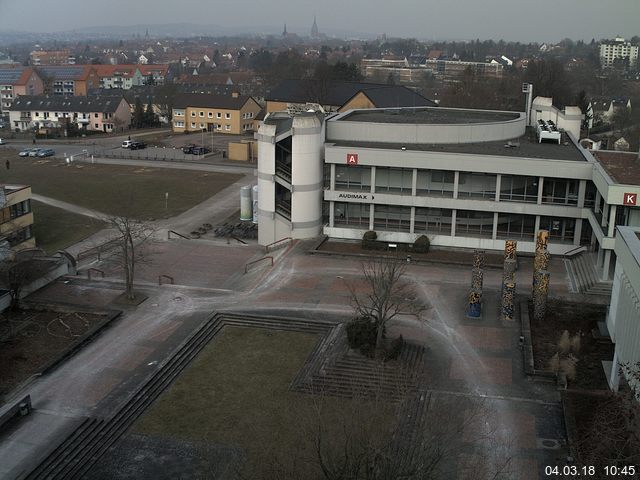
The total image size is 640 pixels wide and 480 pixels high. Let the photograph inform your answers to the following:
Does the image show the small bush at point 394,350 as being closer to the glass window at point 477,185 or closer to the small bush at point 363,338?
the small bush at point 363,338

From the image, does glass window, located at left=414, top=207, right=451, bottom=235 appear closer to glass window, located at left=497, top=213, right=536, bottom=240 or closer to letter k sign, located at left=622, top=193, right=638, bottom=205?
glass window, located at left=497, top=213, right=536, bottom=240

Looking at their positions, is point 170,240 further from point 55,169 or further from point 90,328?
point 55,169

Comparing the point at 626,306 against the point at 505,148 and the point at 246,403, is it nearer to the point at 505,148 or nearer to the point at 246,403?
the point at 246,403

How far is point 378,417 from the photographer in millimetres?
17828

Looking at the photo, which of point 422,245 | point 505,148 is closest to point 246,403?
point 422,245

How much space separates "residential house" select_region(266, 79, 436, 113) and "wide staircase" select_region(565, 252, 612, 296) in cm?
4775

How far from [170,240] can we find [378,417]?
97.5 ft

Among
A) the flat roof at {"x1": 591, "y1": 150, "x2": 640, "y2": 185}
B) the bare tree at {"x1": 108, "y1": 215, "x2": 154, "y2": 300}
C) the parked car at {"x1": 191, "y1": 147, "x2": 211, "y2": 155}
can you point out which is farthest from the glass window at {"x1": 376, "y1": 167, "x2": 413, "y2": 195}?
the parked car at {"x1": 191, "y1": 147, "x2": 211, "y2": 155}

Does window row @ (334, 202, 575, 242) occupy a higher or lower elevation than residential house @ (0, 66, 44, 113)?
lower

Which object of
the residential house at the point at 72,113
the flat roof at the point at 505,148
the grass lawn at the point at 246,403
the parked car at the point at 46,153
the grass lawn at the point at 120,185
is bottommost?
the grass lawn at the point at 246,403

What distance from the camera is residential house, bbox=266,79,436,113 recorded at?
8700 centimetres

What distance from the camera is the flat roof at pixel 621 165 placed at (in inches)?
1401

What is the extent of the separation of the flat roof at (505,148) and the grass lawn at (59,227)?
18.0m

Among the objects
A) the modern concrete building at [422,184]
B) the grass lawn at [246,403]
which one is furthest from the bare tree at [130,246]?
the modern concrete building at [422,184]
